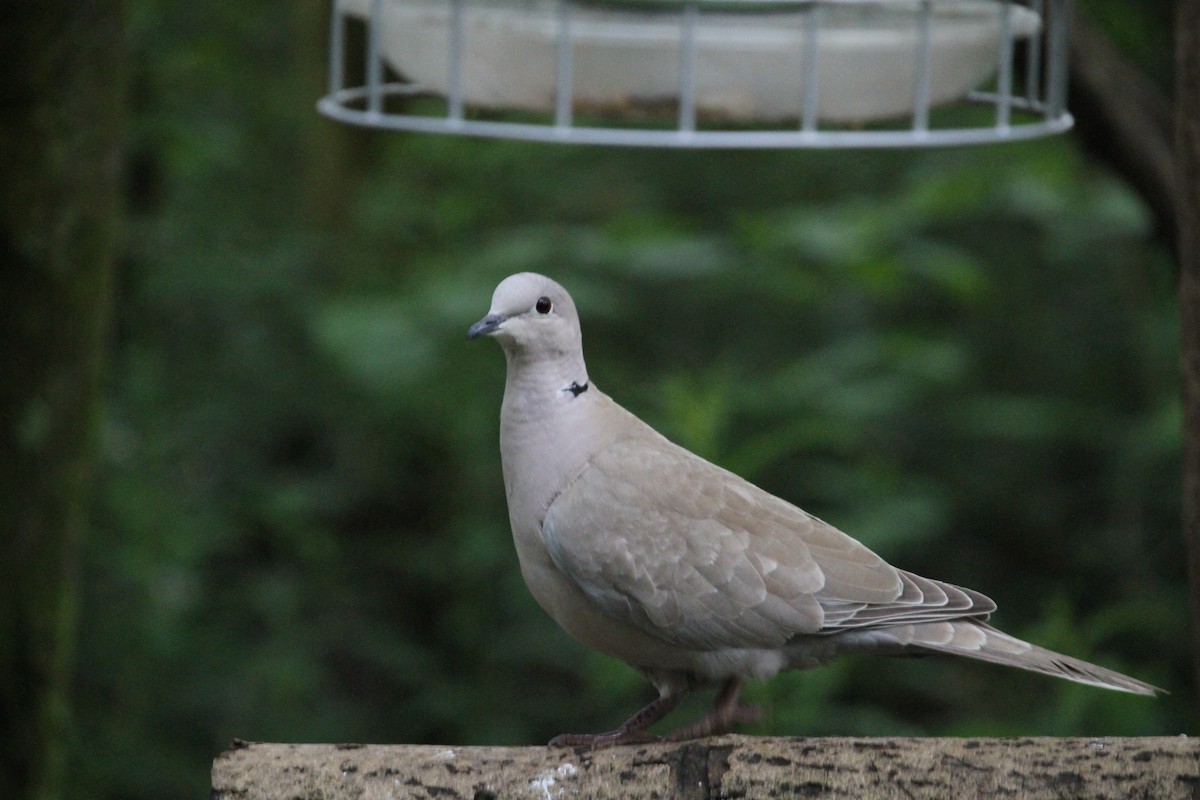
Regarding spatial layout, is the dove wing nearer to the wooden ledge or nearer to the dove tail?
the dove tail

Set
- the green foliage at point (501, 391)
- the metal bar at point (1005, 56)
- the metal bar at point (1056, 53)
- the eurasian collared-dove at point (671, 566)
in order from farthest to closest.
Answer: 1. the green foliage at point (501, 391)
2. the metal bar at point (1056, 53)
3. the metal bar at point (1005, 56)
4. the eurasian collared-dove at point (671, 566)

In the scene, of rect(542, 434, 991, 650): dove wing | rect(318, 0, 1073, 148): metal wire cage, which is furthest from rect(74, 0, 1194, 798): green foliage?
rect(542, 434, 991, 650): dove wing

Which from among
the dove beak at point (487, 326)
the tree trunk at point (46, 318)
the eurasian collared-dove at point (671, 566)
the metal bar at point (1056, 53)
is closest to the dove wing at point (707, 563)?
the eurasian collared-dove at point (671, 566)

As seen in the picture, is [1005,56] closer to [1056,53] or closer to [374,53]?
[1056,53]

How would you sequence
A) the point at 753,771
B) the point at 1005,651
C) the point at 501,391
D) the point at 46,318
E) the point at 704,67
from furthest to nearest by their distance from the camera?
the point at 501,391 → the point at 46,318 → the point at 704,67 → the point at 1005,651 → the point at 753,771

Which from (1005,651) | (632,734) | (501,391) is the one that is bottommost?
(501,391)

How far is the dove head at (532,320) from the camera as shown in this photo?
6.89 feet

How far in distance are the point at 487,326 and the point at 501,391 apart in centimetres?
267

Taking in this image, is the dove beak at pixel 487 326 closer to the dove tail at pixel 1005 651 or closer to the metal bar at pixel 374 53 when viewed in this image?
the metal bar at pixel 374 53

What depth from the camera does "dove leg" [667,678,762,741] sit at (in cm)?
223

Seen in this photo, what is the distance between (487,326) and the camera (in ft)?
6.73

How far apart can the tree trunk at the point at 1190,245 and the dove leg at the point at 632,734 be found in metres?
0.87

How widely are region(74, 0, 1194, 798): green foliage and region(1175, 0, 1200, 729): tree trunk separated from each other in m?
1.61

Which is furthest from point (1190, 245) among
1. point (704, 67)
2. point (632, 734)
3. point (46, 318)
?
point (46, 318)
